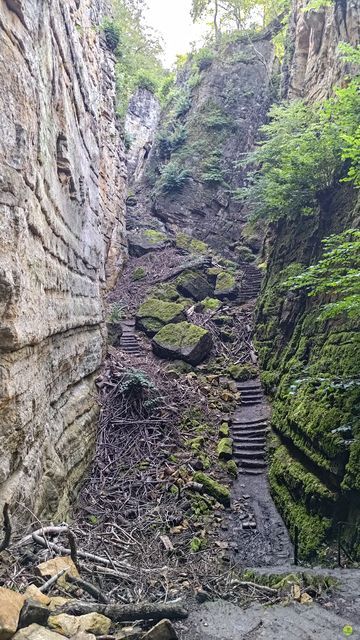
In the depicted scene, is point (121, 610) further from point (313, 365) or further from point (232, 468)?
point (313, 365)

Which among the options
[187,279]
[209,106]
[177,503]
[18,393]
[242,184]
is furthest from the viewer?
[209,106]

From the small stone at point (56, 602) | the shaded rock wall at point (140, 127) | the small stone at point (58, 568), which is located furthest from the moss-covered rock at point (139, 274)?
the small stone at point (56, 602)

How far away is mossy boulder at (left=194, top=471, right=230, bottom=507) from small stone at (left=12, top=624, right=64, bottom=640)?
5433mm

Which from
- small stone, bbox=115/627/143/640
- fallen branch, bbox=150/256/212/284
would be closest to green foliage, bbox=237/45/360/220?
fallen branch, bbox=150/256/212/284

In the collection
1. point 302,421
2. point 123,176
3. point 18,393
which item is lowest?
point 302,421

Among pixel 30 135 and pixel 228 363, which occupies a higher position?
pixel 30 135

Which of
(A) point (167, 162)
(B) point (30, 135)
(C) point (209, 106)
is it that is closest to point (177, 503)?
(B) point (30, 135)

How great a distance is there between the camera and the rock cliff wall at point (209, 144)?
861 inches

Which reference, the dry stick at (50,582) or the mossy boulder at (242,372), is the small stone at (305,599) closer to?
the dry stick at (50,582)

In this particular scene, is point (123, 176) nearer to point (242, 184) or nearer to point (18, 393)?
point (242, 184)

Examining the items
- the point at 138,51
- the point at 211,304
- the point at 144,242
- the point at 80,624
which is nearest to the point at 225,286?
the point at 211,304

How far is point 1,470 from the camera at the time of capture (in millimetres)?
3367

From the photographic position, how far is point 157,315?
1448 centimetres

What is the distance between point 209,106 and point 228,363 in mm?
18912
